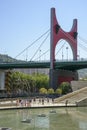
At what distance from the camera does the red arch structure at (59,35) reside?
6788cm

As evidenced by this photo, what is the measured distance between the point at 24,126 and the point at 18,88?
55.4m

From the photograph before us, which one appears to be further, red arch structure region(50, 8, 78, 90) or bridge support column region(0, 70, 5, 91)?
bridge support column region(0, 70, 5, 91)

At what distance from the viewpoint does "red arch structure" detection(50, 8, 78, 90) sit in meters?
67.8

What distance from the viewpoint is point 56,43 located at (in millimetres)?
68688

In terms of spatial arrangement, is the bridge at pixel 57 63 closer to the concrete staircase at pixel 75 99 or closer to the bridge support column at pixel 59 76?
the bridge support column at pixel 59 76

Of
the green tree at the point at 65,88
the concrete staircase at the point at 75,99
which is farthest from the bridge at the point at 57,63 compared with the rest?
the concrete staircase at the point at 75,99

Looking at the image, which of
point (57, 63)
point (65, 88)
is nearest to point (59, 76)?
point (57, 63)

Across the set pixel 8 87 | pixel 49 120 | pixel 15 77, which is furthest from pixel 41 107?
pixel 15 77

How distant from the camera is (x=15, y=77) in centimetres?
8119

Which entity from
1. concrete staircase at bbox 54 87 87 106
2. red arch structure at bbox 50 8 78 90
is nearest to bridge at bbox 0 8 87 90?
red arch structure at bbox 50 8 78 90

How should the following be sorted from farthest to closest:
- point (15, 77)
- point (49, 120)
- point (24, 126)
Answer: point (15, 77)
point (49, 120)
point (24, 126)

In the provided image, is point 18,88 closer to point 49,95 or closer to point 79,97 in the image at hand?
point 49,95

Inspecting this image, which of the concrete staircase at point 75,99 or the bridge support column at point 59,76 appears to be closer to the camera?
the concrete staircase at point 75,99

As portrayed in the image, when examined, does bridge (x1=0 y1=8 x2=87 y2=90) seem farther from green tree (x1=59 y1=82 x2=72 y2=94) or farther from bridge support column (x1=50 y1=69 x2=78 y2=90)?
green tree (x1=59 y1=82 x2=72 y2=94)
